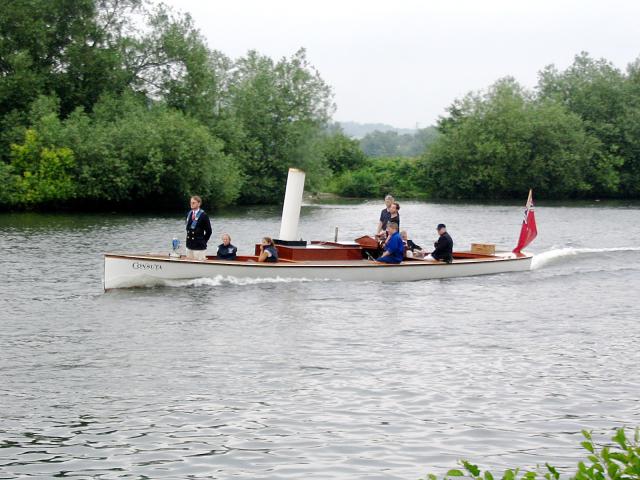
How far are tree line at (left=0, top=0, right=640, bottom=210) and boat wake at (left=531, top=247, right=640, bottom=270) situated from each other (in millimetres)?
28564

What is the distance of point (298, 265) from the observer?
2448cm

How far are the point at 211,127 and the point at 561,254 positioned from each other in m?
38.7

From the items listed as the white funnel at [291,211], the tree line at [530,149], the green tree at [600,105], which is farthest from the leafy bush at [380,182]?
the white funnel at [291,211]

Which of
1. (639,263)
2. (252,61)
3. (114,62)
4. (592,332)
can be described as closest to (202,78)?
(114,62)

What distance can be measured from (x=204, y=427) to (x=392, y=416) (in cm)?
258

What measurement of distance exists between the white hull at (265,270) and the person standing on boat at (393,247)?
0.21 m

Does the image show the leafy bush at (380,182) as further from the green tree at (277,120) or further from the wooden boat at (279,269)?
the wooden boat at (279,269)

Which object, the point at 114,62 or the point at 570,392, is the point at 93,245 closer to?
the point at 570,392

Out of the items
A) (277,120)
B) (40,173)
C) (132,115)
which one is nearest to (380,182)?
(277,120)

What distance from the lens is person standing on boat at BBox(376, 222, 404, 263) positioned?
82.9 feet

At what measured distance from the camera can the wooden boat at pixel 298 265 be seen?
23.5 meters

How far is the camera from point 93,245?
3503cm

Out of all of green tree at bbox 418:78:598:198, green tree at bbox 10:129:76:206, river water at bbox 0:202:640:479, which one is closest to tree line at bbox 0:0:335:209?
green tree at bbox 10:129:76:206

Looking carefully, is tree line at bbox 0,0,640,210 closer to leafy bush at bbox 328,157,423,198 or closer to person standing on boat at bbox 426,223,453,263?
leafy bush at bbox 328,157,423,198
